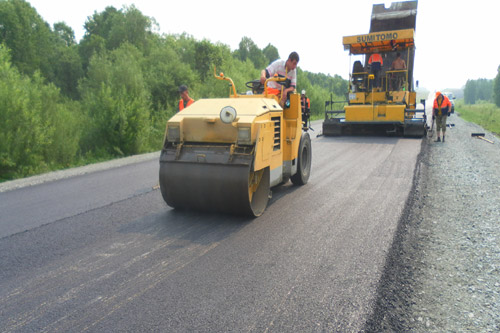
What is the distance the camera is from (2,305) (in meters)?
2.90

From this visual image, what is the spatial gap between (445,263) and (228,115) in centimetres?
284

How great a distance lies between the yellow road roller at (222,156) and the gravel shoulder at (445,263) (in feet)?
5.99

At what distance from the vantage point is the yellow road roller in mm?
4648

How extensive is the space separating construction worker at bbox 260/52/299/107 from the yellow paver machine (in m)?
8.05

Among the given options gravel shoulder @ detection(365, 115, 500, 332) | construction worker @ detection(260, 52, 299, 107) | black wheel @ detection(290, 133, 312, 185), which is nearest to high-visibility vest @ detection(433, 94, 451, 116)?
gravel shoulder @ detection(365, 115, 500, 332)

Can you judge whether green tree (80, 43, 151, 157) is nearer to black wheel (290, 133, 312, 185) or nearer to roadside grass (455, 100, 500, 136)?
black wheel (290, 133, 312, 185)

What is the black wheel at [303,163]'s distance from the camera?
6629 mm

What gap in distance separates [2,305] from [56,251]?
1.05 m

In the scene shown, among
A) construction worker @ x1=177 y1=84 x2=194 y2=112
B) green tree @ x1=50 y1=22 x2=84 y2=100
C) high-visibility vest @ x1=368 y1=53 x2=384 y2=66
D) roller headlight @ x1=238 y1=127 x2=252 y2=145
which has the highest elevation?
green tree @ x1=50 y1=22 x2=84 y2=100

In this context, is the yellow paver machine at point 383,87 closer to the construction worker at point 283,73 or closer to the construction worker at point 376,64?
the construction worker at point 376,64

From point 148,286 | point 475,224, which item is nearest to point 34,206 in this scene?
point 148,286

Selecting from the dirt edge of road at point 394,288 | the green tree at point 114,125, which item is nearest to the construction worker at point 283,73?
the dirt edge of road at point 394,288

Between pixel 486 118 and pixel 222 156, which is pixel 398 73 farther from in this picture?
pixel 486 118

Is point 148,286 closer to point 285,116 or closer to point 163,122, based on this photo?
point 285,116
